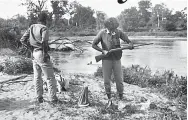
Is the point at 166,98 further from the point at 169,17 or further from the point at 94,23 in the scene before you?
the point at 94,23

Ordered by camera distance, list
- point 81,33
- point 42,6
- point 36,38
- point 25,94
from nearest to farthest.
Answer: point 36,38
point 25,94
point 42,6
point 81,33

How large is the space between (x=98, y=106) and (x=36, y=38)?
176 cm

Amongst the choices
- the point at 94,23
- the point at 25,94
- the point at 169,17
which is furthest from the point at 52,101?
the point at 94,23

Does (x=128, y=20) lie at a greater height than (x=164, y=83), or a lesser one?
greater

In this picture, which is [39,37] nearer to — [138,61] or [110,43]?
[110,43]

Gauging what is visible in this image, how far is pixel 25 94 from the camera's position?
5863 mm

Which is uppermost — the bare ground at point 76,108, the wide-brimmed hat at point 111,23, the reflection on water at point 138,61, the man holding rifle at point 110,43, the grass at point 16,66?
the wide-brimmed hat at point 111,23

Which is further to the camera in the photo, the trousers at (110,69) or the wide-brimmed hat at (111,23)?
the trousers at (110,69)

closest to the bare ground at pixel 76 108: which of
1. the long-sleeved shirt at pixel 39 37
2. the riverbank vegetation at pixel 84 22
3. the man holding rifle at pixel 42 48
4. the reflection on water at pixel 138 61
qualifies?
the man holding rifle at pixel 42 48

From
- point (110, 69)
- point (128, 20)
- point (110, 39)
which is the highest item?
point (128, 20)

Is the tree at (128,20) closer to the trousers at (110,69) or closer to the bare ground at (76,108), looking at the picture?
the bare ground at (76,108)

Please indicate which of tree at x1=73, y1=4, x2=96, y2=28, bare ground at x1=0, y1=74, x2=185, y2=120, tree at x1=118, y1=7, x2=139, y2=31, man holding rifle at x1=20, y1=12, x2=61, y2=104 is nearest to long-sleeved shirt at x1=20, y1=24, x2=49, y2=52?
man holding rifle at x1=20, y1=12, x2=61, y2=104

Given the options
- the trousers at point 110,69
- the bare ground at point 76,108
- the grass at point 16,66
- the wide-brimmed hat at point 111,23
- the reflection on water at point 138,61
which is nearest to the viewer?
the bare ground at point 76,108

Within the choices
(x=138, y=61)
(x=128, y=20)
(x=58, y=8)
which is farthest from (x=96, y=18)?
(x=138, y=61)
